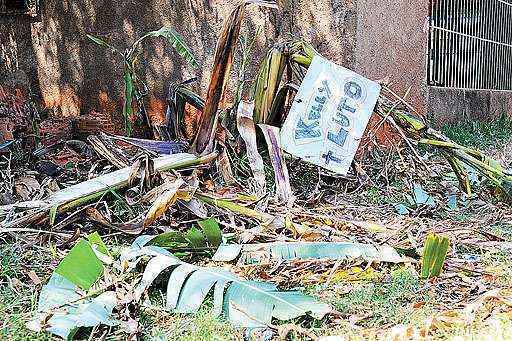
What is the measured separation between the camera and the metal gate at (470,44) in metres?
8.11

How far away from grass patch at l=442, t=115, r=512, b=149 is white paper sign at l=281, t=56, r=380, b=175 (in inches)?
122

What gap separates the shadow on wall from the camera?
561cm

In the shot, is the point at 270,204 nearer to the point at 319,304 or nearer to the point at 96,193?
the point at 96,193

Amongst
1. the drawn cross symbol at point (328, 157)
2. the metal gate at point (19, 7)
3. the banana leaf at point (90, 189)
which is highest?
the metal gate at point (19, 7)

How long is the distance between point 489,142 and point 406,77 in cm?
176

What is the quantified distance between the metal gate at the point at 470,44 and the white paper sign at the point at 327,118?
11.4 feet

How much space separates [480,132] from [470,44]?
1.50 metres

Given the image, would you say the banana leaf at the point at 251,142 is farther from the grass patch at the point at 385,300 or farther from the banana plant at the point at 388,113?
the grass patch at the point at 385,300

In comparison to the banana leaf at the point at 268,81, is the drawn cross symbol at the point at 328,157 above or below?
below

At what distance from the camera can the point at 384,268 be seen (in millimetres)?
3061

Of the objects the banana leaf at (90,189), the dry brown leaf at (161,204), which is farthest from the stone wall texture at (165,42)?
the dry brown leaf at (161,204)

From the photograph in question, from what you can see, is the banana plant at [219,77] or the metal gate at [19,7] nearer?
the banana plant at [219,77]

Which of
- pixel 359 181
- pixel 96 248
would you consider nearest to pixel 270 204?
pixel 359 181

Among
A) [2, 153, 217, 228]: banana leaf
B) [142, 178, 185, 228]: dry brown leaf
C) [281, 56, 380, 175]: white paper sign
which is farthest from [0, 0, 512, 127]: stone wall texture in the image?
[142, 178, 185, 228]: dry brown leaf
